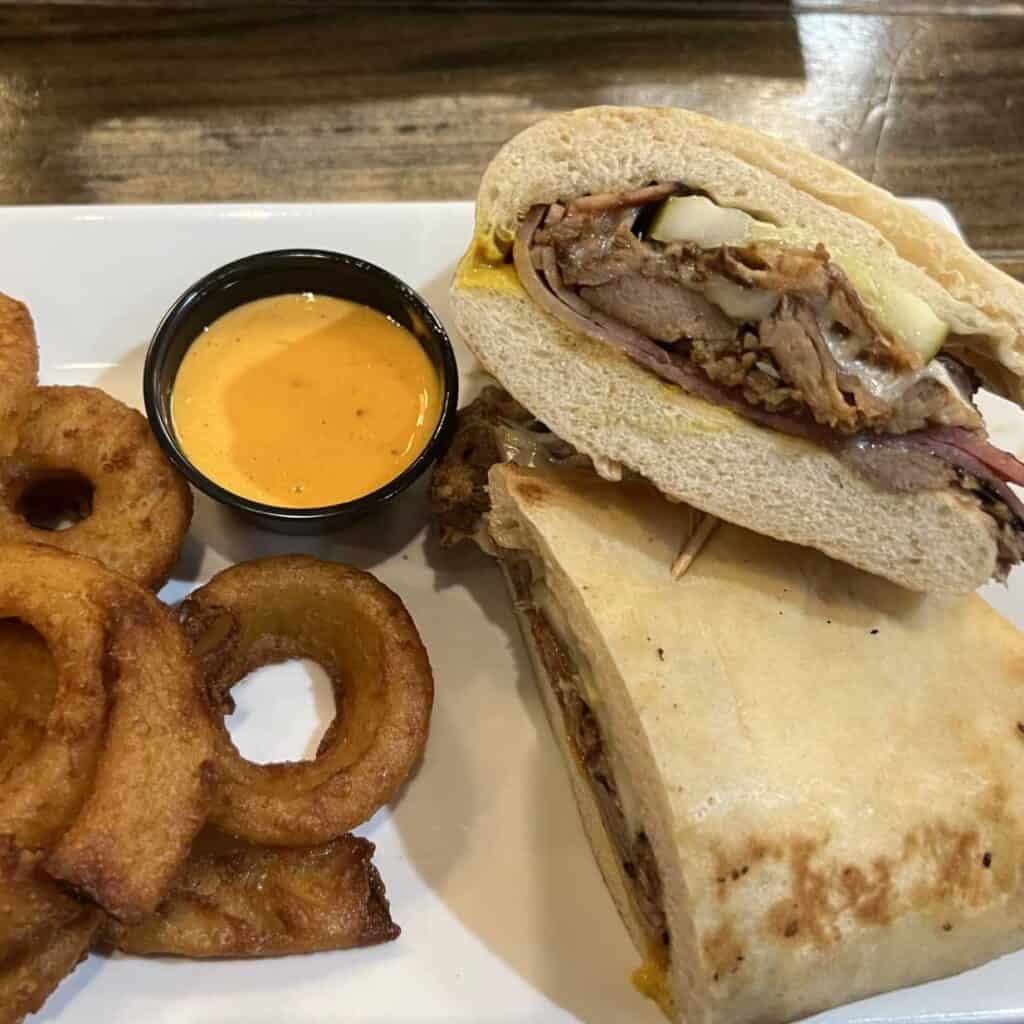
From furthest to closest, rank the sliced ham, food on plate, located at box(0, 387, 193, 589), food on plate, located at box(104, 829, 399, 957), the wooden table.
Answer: the wooden table
food on plate, located at box(0, 387, 193, 589)
the sliced ham
food on plate, located at box(104, 829, 399, 957)

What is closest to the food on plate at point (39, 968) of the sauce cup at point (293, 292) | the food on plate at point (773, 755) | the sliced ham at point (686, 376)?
the sauce cup at point (293, 292)

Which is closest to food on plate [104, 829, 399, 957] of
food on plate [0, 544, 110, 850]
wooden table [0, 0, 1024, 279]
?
food on plate [0, 544, 110, 850]

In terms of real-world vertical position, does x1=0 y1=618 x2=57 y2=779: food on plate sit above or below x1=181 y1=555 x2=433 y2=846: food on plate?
above

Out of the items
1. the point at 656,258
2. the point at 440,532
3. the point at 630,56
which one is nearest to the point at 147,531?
the point at 440,532

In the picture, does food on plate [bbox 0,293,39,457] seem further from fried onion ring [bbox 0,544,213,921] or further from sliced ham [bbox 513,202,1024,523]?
sliced ham [bbox 513,202,1024,523]

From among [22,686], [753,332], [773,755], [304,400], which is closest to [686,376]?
[753,332]

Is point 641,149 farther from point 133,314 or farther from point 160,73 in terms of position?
point 160,73
